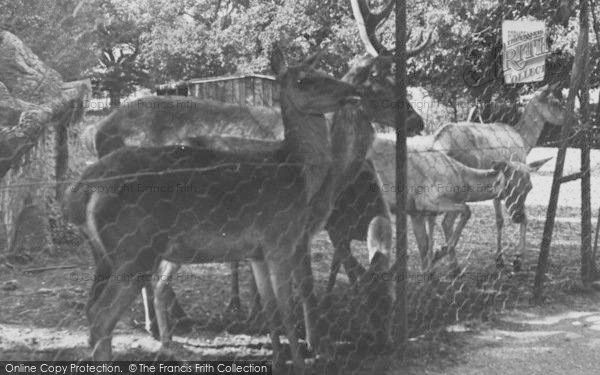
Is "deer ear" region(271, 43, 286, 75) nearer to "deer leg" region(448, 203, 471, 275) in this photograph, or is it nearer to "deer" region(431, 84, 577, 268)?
"deer" region(431, 84, 577, 268)

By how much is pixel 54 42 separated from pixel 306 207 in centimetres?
476

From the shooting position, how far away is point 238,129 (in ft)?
19.3

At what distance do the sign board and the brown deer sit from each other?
184cm

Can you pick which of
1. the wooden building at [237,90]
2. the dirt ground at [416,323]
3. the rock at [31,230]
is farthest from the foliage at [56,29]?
the dirt ground at [416,323]

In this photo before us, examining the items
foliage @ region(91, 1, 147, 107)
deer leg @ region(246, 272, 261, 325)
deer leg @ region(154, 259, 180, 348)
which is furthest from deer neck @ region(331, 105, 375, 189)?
foliage @ region(91, 1, 147, 107)

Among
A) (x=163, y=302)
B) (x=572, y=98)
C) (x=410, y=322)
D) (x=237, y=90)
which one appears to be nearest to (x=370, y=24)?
(x=572, y=98)

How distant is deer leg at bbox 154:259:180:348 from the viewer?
14.3 feet

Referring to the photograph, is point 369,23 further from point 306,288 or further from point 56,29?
point 56,29

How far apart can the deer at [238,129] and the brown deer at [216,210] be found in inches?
30.1

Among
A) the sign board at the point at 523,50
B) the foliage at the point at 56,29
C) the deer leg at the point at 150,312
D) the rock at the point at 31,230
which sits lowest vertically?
the deer leg at the point at 150,312

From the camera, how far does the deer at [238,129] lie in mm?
5367

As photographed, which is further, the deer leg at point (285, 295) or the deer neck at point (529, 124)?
the deer neck at point (529, 124)

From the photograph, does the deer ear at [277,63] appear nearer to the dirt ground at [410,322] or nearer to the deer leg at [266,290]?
the deer leg at [266,290]

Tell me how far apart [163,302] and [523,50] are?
11.3 ft
